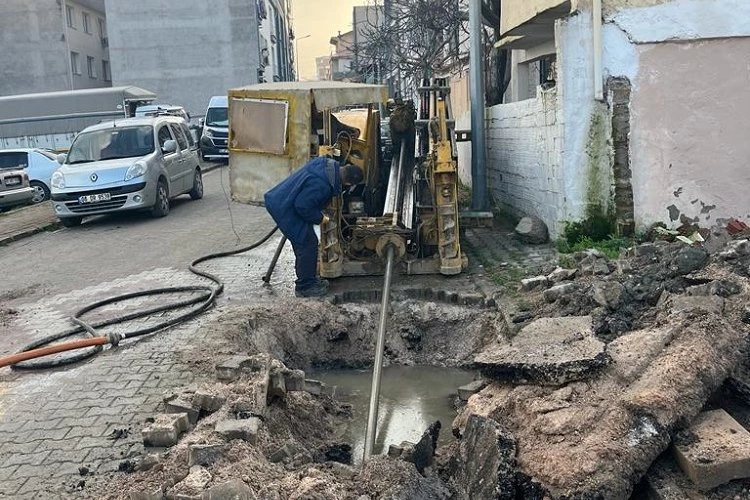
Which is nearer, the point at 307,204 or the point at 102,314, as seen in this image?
the point at 307,204

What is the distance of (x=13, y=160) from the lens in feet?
63.3

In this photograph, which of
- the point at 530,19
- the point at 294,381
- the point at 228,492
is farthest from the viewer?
the point at 530,19

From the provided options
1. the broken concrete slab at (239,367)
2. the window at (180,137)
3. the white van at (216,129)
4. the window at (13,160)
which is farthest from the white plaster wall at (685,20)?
the white van at (216,129)

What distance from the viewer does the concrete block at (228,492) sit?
3.58 metres

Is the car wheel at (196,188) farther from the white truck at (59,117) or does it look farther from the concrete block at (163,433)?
the concrete block at (163,433)

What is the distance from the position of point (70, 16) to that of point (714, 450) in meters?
42.7

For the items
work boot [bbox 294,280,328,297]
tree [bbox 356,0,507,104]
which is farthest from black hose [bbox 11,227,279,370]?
tree [bbox 356,0,507,104]

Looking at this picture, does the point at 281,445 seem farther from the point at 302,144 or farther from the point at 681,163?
the point at 681,163

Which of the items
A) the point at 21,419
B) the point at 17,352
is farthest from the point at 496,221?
the point at 21,419

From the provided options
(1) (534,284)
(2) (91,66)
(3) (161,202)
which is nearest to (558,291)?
(1) (534,284)

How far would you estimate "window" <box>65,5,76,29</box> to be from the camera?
130 feet

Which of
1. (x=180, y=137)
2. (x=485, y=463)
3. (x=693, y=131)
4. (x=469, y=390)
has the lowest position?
(x=469, y=390)

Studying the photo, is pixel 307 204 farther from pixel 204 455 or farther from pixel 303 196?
pixel 204 455

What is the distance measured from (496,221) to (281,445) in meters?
8.14
